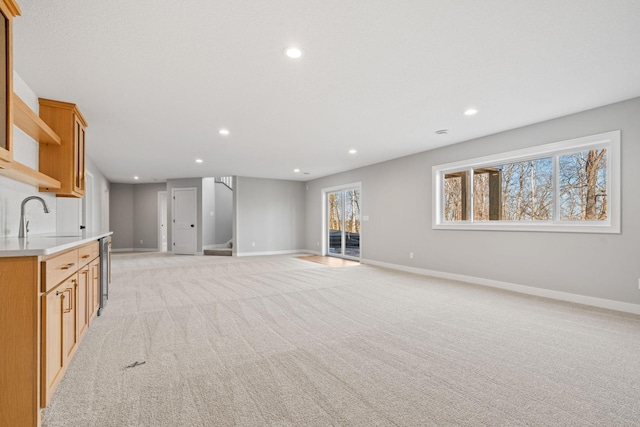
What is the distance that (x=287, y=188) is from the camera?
32.7ft

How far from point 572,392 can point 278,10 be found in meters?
3.03

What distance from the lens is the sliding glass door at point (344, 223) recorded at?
8266mm

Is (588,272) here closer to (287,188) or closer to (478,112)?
(478,112)

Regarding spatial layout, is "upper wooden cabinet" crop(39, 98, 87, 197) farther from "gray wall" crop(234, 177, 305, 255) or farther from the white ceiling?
"gray wall" crop(234, 177, 305, 255)

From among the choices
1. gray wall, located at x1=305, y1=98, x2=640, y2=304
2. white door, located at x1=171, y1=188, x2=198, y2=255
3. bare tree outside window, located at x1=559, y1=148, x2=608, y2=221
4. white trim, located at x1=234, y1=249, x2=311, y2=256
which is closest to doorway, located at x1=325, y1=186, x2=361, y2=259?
gray wall, located at x1=305, y1=98, x2=640, y2=304

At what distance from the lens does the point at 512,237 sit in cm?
456

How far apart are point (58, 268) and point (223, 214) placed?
9196 millimetres

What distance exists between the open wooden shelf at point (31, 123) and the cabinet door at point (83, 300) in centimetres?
132

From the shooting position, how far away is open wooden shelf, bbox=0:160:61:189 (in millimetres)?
2171

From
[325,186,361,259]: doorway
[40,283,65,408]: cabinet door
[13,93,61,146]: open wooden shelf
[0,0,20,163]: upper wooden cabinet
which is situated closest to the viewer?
[40,283,65,408]: cabinet door

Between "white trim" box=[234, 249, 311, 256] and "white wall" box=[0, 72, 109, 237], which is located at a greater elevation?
"white wall" box=[0, 72, 109, 237]

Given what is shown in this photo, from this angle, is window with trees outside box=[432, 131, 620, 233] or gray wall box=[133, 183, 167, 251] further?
gray wall box=[133, 183, 167, 251]

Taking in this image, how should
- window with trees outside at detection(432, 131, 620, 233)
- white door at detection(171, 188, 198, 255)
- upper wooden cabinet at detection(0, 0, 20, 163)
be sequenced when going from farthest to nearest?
1. white door at detection(171, 188, 198, 255)
2. window with trees outside at detection(432, 131, 620, 233)
3. upper wooden cabinet at detection(0, 0, 20, 163)

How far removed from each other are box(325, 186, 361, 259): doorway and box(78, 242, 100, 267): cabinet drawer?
5.78 m
